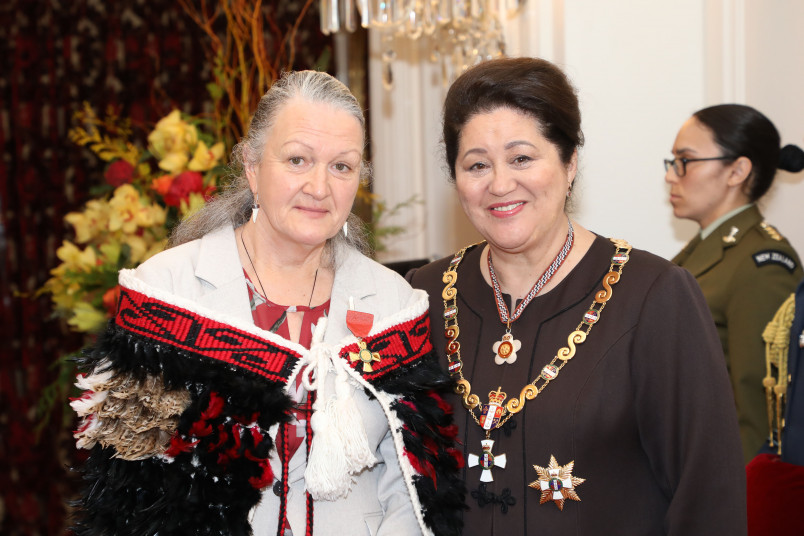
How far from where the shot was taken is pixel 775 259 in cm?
279

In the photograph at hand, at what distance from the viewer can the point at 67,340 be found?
446 centimetres

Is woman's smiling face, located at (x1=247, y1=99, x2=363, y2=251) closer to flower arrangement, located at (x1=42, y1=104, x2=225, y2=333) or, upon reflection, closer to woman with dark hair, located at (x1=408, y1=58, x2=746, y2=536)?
woman with dark hair, located at (x1=408, y1=58, x2=746, y2=536)

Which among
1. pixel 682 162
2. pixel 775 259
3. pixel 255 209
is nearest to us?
pixel 255 209

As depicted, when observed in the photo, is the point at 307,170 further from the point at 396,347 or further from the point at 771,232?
the point at 771,232

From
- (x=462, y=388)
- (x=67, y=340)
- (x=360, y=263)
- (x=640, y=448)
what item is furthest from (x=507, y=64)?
(x=67, y=340)

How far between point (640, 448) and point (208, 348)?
98 centimetres

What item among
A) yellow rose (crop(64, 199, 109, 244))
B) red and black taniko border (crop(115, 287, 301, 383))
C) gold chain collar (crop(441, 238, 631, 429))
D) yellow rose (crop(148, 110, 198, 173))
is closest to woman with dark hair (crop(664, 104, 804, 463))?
gold chain collar (crop(441, 238, 631, 429))

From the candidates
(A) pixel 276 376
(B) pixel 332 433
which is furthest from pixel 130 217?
(B) pixel 332 433

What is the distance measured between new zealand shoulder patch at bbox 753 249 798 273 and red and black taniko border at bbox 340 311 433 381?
1.47 meters

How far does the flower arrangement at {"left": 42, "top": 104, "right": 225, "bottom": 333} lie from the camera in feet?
8.64

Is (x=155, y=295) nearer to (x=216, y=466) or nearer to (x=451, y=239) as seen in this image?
(x=216, y=466)

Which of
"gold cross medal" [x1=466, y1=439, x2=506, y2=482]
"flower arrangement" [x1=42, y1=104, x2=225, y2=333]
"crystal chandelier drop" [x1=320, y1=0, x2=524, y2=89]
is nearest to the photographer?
"gold cross medal" [x1=466, y1=439, x2=506, y2=482]

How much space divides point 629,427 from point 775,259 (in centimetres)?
139

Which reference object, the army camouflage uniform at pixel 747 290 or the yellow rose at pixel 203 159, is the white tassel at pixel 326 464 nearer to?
the yellow rose at pixel 203 159
